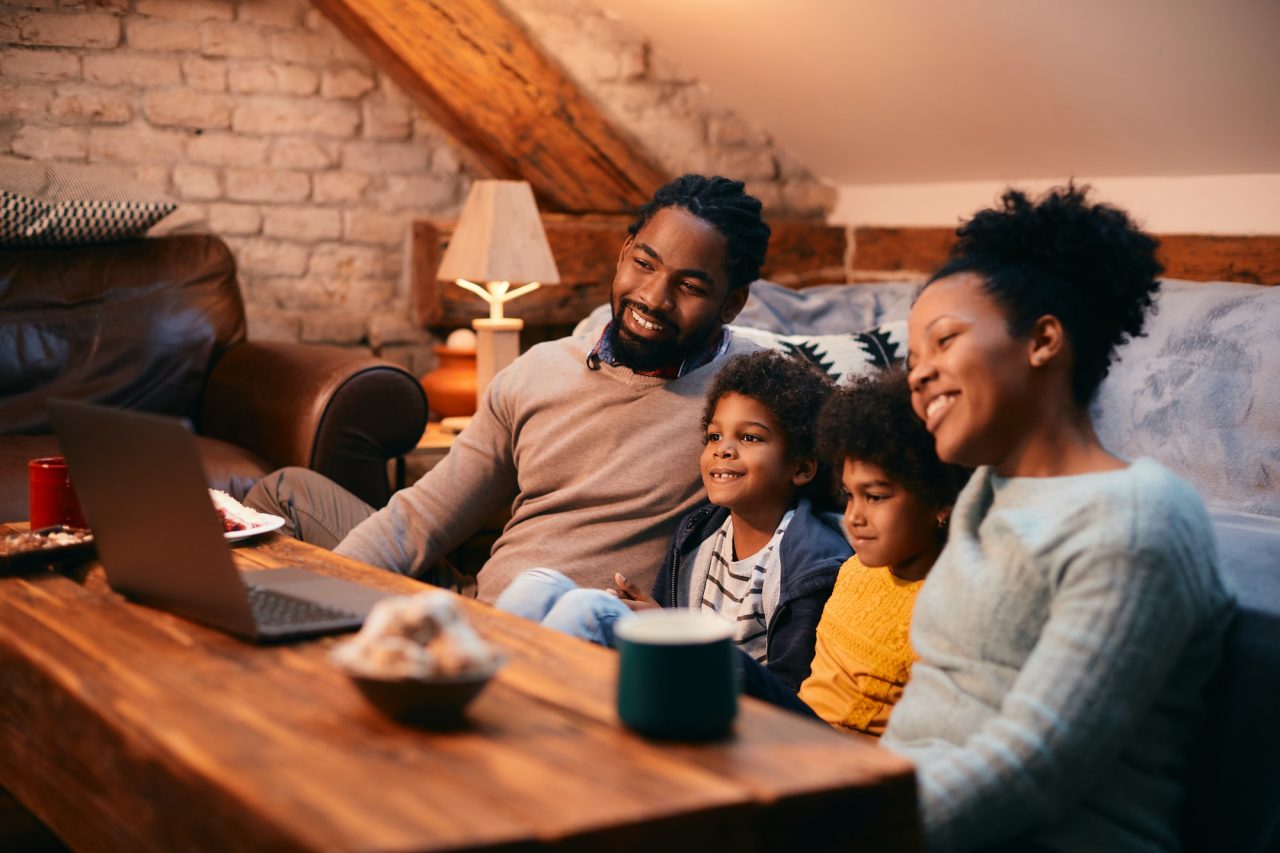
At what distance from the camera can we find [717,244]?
2123mm

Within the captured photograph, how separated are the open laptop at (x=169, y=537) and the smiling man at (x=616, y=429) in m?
0.62

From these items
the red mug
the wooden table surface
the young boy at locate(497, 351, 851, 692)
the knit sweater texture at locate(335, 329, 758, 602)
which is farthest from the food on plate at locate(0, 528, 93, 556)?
the young boy at locate(497, 351, 851, 692)

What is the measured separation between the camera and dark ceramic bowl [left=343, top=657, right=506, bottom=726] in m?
1.02

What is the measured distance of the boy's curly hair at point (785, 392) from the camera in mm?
1953

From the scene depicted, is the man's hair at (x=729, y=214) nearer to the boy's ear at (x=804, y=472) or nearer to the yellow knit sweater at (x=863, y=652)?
the boy's ear at (x=804, y=472)

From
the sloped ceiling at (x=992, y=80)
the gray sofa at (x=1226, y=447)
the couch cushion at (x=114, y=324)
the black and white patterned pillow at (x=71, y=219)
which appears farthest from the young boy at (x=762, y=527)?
the black and white patterned pillow at (x=71, y=219)

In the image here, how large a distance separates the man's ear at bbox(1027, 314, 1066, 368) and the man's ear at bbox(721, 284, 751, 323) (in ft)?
2.95

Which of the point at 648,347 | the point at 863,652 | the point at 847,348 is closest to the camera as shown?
the point at 863,652

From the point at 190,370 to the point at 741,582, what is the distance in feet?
6.83

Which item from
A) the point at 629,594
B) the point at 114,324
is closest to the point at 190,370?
the point at 114,324

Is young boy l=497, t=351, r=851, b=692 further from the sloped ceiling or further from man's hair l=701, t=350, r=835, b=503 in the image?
the sloped ceiling

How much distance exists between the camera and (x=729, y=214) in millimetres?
2139

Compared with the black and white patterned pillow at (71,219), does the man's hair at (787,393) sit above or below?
below

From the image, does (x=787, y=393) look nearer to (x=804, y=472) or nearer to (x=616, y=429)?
(x=804, y=472)
